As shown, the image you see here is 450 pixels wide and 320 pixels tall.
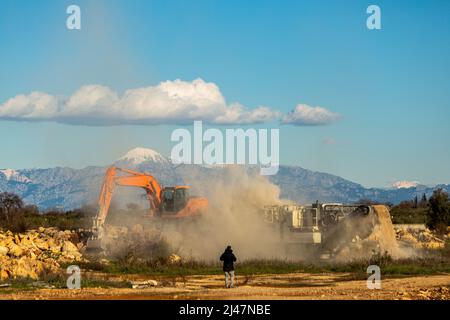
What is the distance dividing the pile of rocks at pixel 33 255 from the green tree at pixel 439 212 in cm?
2603

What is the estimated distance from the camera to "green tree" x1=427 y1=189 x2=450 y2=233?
61.7 m

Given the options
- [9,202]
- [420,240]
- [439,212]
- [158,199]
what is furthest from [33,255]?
[9,202]

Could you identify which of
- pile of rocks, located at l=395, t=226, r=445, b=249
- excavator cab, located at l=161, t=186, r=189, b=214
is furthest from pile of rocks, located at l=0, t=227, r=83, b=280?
pile of rocks, located at l=395, t=226, r=445, b=249

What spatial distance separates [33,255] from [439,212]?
3596 cm

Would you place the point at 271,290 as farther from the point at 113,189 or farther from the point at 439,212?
the point at 439,212

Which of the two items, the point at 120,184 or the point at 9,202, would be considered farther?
the point at 9,202

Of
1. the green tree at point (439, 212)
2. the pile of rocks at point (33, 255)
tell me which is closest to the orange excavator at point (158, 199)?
the pile of rocks at point (33, 255)

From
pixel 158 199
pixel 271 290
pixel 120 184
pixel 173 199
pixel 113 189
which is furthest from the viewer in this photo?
pixel 158 199

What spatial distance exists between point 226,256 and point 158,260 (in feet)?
33.6

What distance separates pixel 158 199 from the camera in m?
55.2

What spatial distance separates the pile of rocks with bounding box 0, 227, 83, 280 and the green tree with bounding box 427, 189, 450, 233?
85.4 ft
